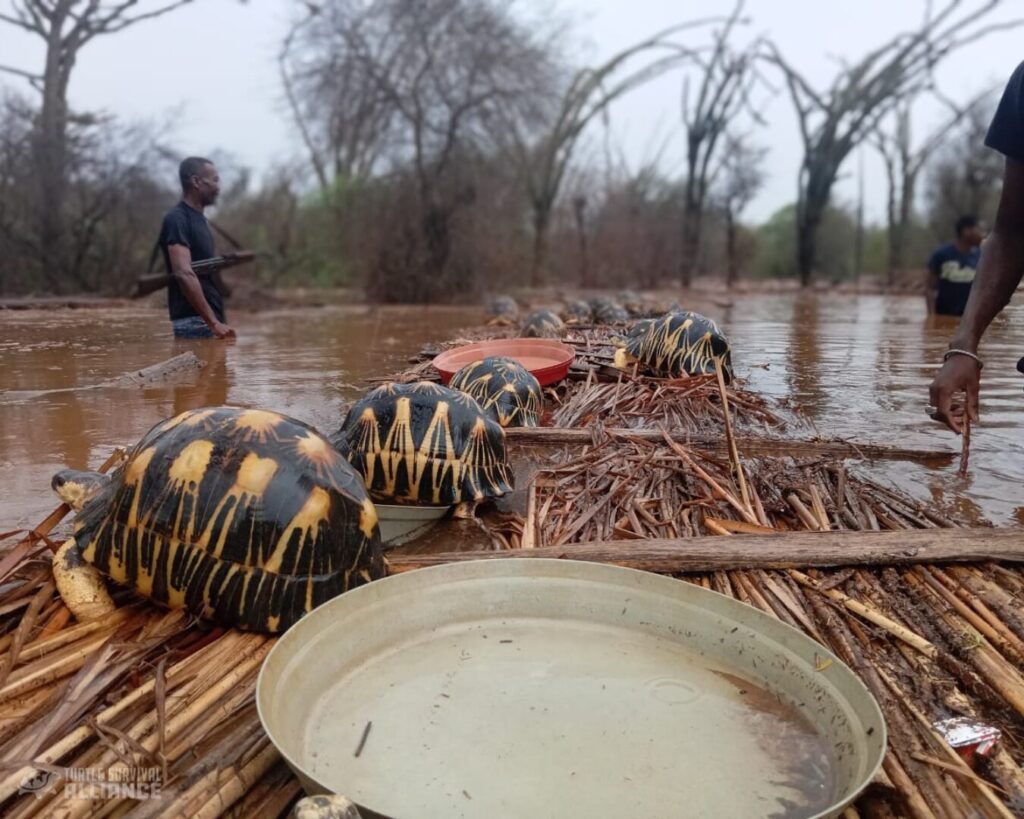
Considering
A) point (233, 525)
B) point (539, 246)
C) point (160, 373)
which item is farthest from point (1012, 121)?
point (539, 246)

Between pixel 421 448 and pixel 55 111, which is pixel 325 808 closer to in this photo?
pixel 421 448

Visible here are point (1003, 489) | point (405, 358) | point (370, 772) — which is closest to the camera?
point (370, 772)

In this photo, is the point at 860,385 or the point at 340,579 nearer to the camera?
the point at 340,579

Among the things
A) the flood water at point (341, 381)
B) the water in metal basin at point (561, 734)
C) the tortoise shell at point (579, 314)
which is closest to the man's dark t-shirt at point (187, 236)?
the flood water at point (341, 381)

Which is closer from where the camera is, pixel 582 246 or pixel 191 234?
pixel 191 234

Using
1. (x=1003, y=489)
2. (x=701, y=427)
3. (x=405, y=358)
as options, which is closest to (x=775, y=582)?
(x=1003, y=489)

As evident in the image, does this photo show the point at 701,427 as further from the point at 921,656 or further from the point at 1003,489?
the point at 921,656

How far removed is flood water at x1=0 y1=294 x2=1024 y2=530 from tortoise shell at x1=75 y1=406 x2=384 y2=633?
3.96ft

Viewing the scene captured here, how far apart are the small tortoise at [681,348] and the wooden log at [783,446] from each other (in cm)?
151

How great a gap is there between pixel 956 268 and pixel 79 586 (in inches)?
479

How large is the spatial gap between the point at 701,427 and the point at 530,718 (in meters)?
3.05

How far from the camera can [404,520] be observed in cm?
318

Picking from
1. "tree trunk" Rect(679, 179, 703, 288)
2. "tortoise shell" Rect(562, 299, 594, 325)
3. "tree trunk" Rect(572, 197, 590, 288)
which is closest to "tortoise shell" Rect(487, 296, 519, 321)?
"tortoise shell" Rect(562, 299, 594, 325)

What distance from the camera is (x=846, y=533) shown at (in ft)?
8.61
